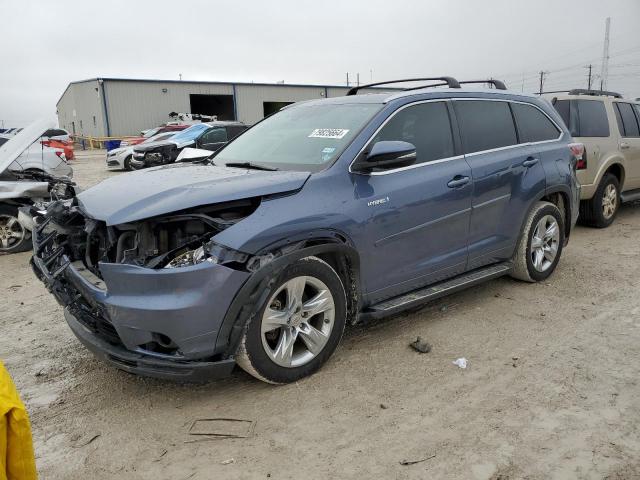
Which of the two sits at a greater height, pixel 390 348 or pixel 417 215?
pixel 417 215

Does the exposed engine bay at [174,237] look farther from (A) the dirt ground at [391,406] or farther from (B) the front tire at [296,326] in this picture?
(A) the dirt ground at [391,406]

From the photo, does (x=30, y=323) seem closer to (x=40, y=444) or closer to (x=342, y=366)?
(x=40, y=444)

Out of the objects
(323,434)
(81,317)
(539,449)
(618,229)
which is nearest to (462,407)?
(539,449)

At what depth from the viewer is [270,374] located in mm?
3221

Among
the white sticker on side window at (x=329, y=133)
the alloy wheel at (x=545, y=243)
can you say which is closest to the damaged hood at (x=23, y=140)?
the white sticker on side window at (x=329, y=133)

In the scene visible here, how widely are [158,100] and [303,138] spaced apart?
38.1 metres

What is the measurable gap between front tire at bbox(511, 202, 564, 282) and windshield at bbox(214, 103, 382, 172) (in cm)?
202

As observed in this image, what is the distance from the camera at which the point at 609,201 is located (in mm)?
7906

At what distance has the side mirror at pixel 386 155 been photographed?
138 inches

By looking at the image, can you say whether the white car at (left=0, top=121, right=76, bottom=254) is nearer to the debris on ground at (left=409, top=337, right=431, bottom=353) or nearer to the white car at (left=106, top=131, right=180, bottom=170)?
the debris on ground at (left=409, top=337, right=431, bottom=353)

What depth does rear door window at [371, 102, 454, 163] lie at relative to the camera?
3.96m

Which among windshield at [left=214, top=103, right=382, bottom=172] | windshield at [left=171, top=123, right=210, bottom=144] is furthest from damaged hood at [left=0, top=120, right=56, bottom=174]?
windshield at [left=171, top=123, right=210, bottom=144]

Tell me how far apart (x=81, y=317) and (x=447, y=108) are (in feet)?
10.3

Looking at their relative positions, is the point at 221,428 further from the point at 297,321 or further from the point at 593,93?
the point at 593,93
